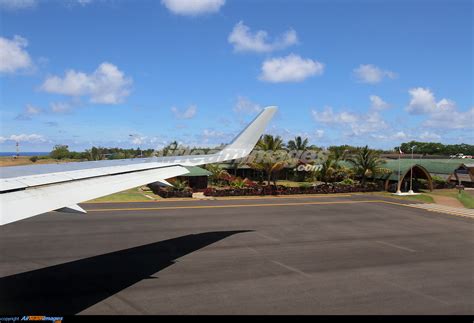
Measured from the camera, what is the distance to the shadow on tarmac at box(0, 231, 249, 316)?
29.9ft

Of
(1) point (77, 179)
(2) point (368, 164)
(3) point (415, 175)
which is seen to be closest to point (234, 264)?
(1) point (77, 179)

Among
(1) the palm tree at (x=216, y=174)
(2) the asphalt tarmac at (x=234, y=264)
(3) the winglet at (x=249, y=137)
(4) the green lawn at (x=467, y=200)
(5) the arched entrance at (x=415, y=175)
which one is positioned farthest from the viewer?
(1) the palm tree at (x=216, y=174)

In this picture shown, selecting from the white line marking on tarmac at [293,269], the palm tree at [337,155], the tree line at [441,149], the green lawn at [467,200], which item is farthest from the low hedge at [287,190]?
the tree line at [441,149]

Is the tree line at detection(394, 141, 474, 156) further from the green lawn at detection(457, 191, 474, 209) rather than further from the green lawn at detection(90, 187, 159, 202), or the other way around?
the green lawn at detection(90, 187, 159, 202)

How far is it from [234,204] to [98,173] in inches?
846

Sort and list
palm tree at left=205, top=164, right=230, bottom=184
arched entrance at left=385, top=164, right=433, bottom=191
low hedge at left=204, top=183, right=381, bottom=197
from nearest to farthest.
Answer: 1. low hedge at left=204, top=183, right=381, bottom=197
2. arched entrance at left=385, top=164, right=433, bottom=191
3. palm tree at left=205, top=164, right=230, bottom=184

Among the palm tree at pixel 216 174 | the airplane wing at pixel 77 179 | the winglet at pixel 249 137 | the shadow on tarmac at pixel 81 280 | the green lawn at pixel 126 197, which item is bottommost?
the shadow on tarmac at pixel 81 280

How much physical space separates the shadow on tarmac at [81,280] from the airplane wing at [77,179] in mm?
3630

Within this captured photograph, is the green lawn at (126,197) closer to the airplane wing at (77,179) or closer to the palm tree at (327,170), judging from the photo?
the airplane wing at (77,179)

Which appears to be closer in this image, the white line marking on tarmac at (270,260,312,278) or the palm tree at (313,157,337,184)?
the white line marking on tarmac at (270,260,312,278)

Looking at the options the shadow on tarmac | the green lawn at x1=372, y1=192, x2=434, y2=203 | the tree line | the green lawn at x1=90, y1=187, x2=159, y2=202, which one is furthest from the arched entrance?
the tree line

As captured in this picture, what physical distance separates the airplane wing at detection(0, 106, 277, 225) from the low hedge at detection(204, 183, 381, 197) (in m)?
23.3

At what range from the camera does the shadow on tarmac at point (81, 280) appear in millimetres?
9125

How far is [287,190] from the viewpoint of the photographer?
35938 millimetres
